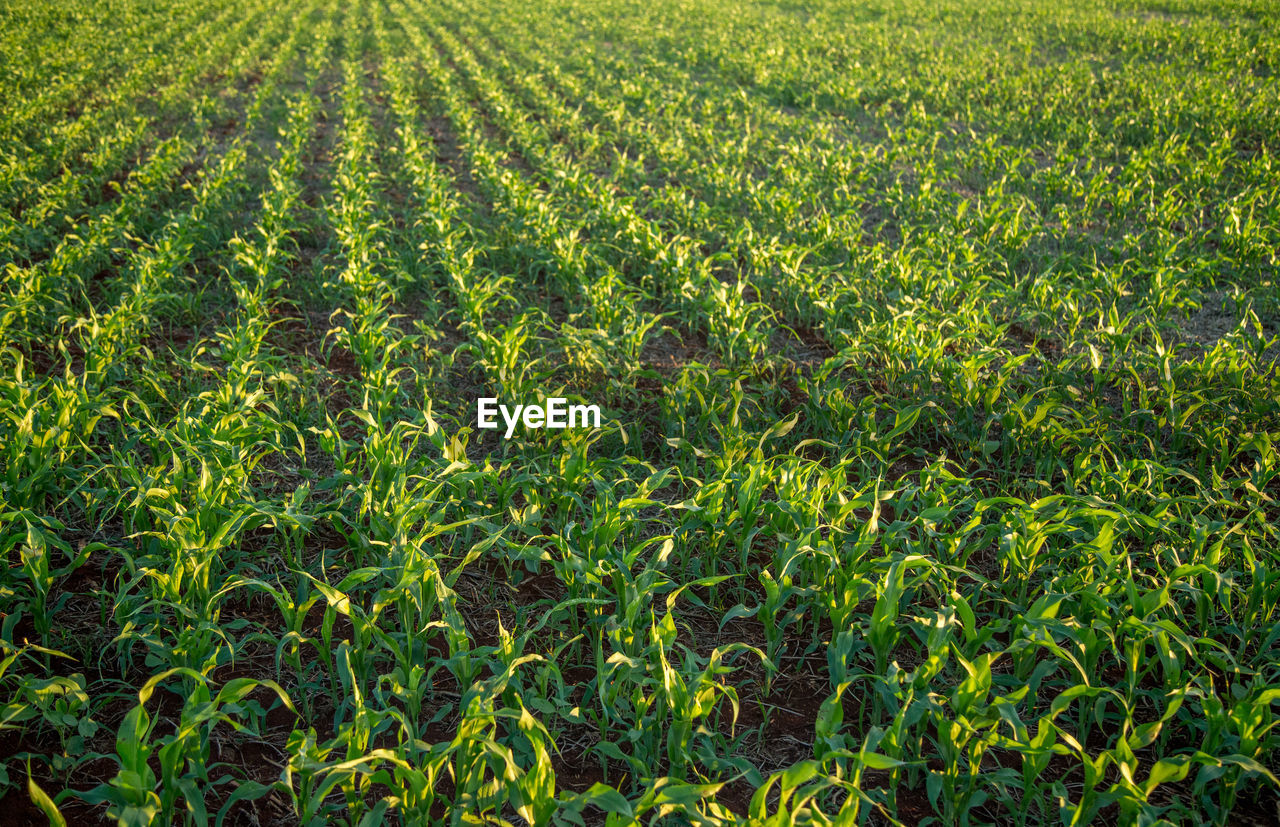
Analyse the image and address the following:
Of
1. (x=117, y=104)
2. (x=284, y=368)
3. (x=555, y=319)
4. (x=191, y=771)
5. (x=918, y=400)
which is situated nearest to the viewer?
(x=191, y=771)

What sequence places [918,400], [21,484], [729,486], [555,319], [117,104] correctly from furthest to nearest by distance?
[117,104], [555,319], [918,400], [729,486], [21,484]

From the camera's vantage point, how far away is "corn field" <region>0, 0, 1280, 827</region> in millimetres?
1957

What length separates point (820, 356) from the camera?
4.46m

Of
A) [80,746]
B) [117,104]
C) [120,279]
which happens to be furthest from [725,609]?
[117,104]

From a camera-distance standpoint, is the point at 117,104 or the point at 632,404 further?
the point at 117,104

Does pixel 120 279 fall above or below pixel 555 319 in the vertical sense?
above

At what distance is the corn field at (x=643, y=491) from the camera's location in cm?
196

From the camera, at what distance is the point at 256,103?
980 cm

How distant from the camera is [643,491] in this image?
2.68 meters

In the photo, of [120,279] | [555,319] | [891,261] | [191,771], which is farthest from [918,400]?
[120,279]

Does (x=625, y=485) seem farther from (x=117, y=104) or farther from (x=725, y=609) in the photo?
(x=117, y=104)

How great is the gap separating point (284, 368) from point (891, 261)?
3821 mm

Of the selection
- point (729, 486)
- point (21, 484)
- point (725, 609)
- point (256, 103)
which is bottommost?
point (725, 609)

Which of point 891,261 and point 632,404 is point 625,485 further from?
point 891,261
